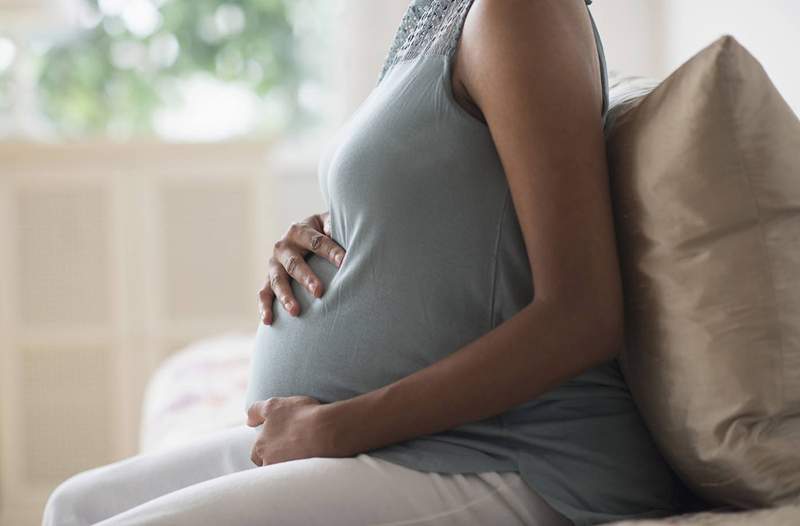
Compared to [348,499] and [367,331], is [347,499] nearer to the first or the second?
[348,499]

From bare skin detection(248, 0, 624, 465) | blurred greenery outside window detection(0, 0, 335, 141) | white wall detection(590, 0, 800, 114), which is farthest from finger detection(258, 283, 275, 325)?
blurred greenery outside window detection(0, 0, 335, 141)

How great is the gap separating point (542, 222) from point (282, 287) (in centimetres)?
38

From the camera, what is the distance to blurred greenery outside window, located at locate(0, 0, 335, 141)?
12.3 ft

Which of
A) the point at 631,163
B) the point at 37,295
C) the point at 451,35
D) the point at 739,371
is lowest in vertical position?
the point at 37,295

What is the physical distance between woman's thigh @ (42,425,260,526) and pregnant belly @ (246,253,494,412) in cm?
14

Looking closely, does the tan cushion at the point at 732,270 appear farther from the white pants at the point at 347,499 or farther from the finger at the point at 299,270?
the finger at the point at 299,270

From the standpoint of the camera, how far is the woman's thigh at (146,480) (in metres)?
1.19

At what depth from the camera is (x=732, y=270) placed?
0.90m

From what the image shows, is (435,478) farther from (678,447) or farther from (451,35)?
(451,35)

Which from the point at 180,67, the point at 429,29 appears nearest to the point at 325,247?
the point at 429,29

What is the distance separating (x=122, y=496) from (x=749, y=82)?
83cm

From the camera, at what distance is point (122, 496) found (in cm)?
119

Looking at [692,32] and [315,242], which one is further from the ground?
[692,32]

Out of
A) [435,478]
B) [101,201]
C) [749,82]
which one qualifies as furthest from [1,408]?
→ [749,82]
